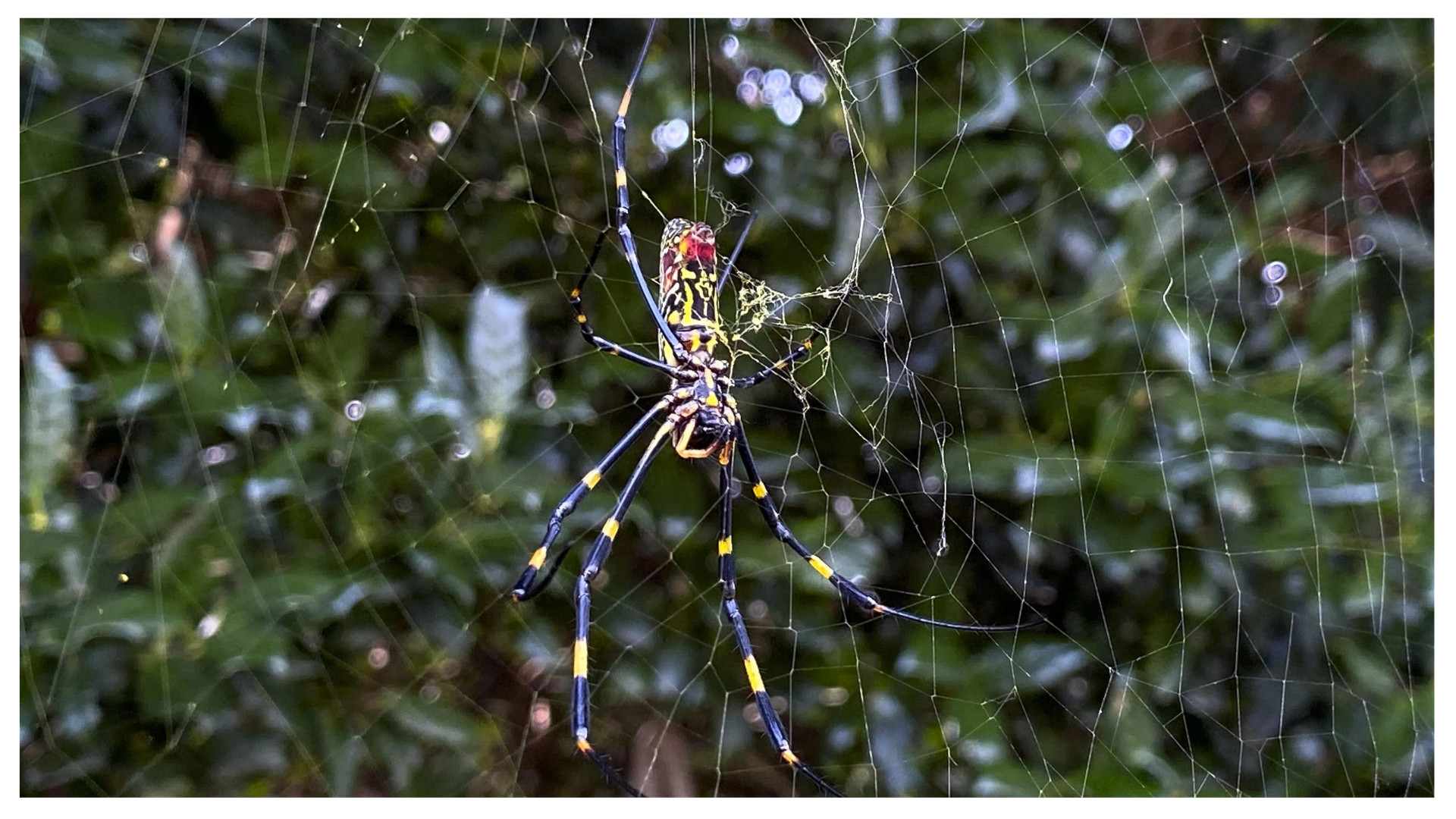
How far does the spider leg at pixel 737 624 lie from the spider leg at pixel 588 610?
0.07 metres

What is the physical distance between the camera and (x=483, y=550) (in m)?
0.84

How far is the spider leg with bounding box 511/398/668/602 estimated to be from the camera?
0.70 metres

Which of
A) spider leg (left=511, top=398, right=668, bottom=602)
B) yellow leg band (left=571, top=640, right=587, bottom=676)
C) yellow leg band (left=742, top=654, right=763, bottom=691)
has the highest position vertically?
spider leg (left=511, top=398, right=668, bottom=602)

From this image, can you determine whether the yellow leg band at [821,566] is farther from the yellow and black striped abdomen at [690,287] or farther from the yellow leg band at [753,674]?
the yellow and black striped abdomen at [690,287]

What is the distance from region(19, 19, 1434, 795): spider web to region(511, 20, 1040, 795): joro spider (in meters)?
0.06

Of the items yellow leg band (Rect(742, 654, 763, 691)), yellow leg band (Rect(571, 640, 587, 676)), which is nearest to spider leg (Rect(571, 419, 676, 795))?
yellow leg band (Rect(571, 640, 587, 676))

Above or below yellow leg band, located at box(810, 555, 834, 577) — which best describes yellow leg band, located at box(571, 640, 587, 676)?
above

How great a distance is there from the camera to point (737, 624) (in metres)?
0.76

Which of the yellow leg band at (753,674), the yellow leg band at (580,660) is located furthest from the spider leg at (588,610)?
the yellow leg band at (753,674)

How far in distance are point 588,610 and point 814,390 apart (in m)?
0.30

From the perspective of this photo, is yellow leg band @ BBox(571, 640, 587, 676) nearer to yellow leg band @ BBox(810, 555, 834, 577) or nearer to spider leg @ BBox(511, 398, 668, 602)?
spider leg @ BBox(511, 398, 668, 602)

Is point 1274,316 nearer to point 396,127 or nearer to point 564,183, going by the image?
point 564,183

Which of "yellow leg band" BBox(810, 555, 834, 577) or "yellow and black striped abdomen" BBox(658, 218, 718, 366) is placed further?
"yellow leg band" BBox(810, 555, 834, 577)

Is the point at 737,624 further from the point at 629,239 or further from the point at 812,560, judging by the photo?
the point at 629,239
